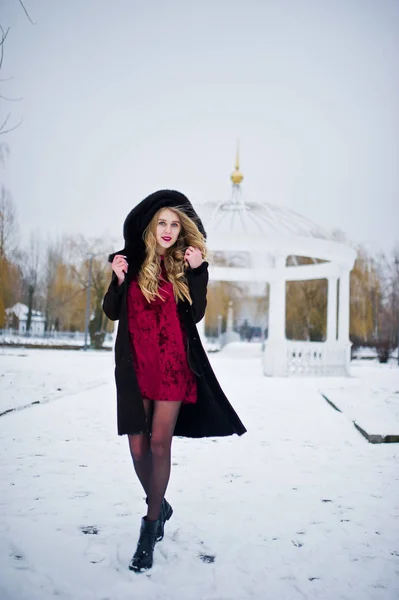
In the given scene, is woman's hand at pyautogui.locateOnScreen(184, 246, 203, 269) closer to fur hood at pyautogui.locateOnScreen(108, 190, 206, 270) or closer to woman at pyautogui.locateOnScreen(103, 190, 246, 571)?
woman at pyautogui.locateOnScreen(103, 190, 246, 571)

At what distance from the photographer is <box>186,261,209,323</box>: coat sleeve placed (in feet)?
8.52

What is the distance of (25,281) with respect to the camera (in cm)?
2414

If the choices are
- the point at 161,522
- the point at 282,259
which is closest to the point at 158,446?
the point at 161,522

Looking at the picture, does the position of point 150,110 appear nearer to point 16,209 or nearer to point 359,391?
point 16,209

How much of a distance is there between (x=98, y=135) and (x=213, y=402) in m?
10.7

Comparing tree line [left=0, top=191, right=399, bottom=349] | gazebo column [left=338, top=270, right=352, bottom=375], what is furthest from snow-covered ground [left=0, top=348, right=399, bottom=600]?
tree line [left=0, top=191, right=399, bottom=349]

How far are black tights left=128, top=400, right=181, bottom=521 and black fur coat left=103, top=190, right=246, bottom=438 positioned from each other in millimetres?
87

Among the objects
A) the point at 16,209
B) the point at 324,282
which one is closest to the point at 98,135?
the point at 16,209

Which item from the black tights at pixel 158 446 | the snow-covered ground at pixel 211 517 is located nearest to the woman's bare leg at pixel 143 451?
the black tights at pixel 158 446

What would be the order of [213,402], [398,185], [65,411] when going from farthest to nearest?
[398,185] < [65,411] < [213,402]

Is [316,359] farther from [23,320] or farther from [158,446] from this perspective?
[23,320]

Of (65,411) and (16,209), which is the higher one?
(16,209)

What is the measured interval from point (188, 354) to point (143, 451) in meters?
0.60

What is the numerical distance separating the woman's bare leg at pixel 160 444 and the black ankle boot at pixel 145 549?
104 millimetres
